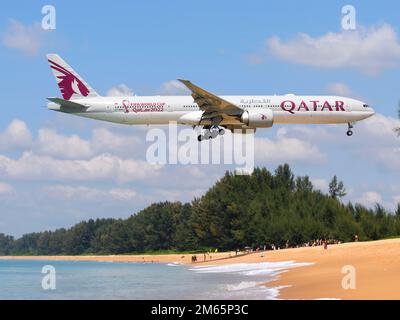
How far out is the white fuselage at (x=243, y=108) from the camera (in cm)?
7200

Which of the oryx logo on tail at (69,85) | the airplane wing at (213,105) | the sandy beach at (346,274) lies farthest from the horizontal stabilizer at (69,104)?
the sandy beach at (346,274)

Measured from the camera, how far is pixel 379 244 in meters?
73.8

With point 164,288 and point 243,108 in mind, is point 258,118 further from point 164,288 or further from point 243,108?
point 164,288

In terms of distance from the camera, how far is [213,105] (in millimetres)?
70062

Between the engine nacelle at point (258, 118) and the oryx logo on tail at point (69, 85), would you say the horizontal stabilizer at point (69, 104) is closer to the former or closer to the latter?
the oryx logo on tail at point (69, 85)

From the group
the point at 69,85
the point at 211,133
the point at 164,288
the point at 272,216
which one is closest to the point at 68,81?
the point at 69,85

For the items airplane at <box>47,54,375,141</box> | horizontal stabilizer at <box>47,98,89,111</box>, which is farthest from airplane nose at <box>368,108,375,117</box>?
horizontal stabilizer at <box>47,98,89,111</box>

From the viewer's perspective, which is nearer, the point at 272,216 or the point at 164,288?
the point at 164,288

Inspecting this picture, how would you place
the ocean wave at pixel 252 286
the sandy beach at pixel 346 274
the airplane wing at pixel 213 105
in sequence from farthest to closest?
the airplane wing at pixel 213 105
the ocean wave at pixel 252 286
the sandy beach at pixel 346 274

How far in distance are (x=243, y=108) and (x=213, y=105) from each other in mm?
3306

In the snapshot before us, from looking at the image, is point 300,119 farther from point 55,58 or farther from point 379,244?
point 55,58

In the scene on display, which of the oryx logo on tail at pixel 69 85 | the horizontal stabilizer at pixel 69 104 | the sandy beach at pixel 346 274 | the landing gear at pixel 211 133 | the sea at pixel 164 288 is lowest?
the sea at pixel 164 288
